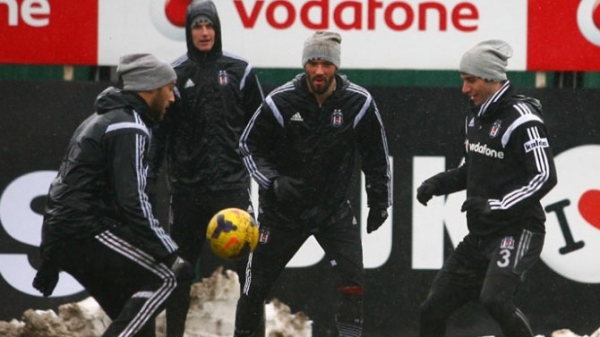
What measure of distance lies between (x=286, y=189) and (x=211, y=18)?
1507mm

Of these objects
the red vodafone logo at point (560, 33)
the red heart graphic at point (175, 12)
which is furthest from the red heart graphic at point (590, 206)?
the red heart graphic at point (175, 12)

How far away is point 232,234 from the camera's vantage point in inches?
362

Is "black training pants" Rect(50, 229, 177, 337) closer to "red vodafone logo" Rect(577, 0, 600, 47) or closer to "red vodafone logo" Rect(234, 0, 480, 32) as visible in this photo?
"red vodafone logo" Rect(234, 0, 480, 32)

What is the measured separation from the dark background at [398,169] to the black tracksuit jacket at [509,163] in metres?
2.27

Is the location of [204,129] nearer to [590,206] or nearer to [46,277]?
[46,277]

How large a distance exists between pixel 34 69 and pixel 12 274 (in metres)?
1.56

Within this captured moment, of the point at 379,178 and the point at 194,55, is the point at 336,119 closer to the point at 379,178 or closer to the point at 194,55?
the point at 379,178

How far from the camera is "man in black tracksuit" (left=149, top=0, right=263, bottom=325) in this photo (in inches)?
399

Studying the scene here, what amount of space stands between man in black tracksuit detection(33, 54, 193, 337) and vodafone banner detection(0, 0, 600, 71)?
117 inches

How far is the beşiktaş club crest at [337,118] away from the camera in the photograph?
952 centimetres

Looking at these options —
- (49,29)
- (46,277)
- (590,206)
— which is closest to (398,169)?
(590,206)

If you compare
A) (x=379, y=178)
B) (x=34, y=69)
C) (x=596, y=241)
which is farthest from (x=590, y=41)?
(x=34, y=69)

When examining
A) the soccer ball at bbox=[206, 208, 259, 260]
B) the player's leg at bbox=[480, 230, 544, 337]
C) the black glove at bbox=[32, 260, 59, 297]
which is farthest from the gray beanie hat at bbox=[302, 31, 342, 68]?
the black glove at bbox=[32, 260, 59, 297]

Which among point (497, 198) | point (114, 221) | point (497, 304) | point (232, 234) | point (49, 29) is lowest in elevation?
point (497, 304)
